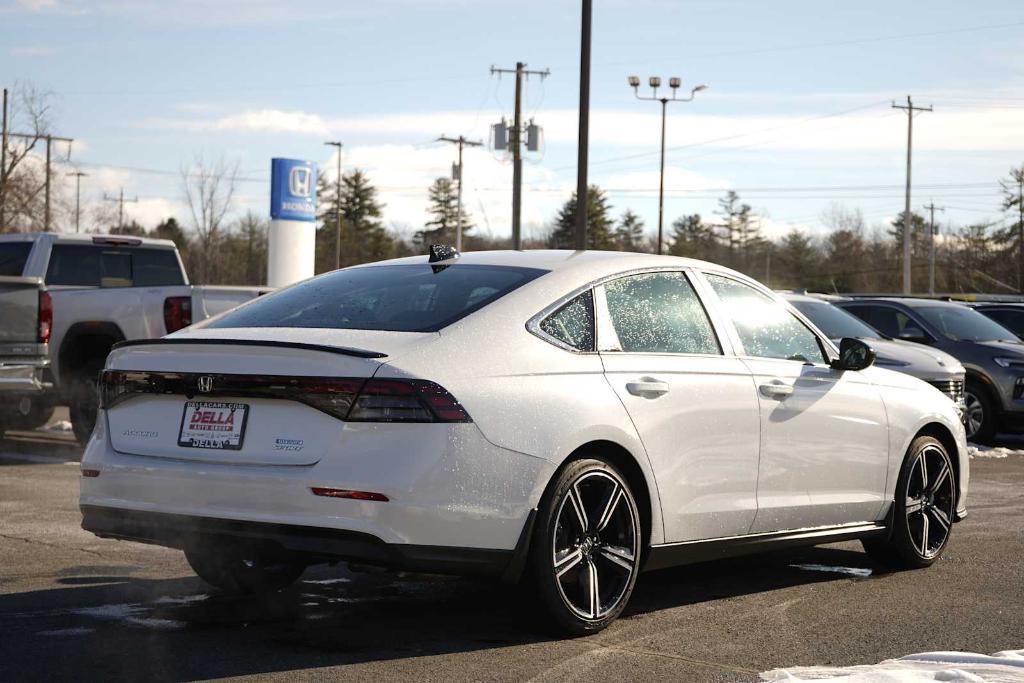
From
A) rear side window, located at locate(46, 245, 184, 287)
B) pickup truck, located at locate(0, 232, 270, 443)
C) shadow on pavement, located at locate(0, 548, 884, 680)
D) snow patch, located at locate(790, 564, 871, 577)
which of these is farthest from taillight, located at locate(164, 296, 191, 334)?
snow patch, located at locate(790, 564, 871, 577)

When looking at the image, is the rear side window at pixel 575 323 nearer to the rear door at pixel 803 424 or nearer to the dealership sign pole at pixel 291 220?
the rear door at pixel 803 424

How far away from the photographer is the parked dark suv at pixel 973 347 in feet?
57.4

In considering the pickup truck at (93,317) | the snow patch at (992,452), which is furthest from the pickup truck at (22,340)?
the snow patch at (992,452)

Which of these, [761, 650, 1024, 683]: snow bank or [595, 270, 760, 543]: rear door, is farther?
[595, 270, 760, 543]: rear door

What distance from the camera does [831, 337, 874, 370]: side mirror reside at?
742cm

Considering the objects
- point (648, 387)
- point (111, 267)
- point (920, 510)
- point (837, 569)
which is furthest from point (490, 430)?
point (111, 267)

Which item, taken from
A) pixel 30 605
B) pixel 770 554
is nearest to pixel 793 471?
pixel 770 554

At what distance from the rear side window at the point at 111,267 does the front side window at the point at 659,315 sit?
9882mm

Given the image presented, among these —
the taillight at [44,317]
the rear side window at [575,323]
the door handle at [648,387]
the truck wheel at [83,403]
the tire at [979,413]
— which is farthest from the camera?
the tire at [979,413]

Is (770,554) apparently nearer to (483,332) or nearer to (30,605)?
(483,332)

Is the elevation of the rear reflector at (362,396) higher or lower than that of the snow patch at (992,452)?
higher

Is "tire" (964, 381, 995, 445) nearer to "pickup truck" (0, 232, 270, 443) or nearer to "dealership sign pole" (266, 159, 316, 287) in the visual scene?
"pickup truck" (0, 232, 270, 443)

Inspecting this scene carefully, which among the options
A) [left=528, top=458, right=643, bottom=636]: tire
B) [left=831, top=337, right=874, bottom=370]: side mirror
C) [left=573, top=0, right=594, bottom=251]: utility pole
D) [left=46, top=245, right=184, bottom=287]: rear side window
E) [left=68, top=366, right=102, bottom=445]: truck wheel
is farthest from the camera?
[left=573, top=0, right=594, bottom=251]: utility pole

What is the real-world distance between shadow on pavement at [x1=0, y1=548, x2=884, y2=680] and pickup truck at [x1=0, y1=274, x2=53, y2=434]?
5652 millimetres
